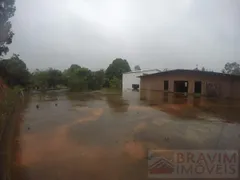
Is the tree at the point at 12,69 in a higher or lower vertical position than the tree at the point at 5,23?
lower

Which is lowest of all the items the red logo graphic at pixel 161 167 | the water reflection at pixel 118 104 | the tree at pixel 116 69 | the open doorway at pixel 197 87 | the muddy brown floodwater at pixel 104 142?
the red logo graphic at pixel 161 167

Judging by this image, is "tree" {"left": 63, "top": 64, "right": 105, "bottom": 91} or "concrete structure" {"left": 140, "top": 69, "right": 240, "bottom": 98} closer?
"concrete structure" {"left": 140, "top": 69, "right": 240, "bottom": 98}

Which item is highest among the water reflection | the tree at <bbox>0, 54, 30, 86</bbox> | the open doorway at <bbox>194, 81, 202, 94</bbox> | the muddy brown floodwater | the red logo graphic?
the tree at <bbox>0, 54, 30, 86</bbox>

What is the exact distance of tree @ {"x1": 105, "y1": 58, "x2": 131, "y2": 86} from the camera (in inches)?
1137

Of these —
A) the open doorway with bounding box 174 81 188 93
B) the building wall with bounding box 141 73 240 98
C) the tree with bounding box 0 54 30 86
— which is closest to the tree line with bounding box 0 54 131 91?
the tree with bounding box 0 54 30 86

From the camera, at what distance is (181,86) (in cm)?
2089

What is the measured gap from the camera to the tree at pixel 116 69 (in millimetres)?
28891

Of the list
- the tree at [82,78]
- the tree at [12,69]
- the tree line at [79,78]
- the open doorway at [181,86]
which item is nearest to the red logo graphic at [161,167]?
the tree at [12,69]

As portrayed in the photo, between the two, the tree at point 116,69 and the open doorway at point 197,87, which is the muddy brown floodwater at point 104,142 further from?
the tree at point 116,69

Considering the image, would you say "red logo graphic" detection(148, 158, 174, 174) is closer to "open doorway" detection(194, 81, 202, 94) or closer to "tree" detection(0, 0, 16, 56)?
"tree" detection(0, 0, 16, 56)

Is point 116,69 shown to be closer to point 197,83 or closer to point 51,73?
point 51,73

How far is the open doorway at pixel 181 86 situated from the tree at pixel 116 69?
10336mm
